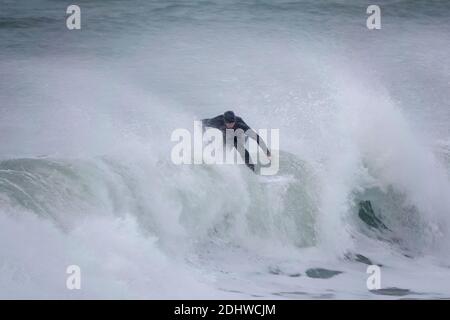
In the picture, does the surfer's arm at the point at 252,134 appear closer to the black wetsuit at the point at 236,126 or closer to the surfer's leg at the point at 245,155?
the black wetsuit at the point at 236,126

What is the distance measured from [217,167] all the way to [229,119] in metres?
1.11

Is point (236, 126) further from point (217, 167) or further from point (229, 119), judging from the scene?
point (217, 167)

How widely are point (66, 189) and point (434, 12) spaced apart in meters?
18.7

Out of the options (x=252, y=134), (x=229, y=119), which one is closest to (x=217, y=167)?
(x=252, y=134)

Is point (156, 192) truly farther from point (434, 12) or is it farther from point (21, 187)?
point (434, 12)

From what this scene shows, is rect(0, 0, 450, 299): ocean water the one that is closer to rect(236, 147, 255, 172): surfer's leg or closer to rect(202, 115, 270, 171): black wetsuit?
rect(236, 147, 255, 172): surfer's leg

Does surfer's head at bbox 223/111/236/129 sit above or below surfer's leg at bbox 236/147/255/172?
above

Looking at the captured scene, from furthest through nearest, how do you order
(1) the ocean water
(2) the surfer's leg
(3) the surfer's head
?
1. (2) the surfer's leg
2. (3) the surfer's head
3. (1) the ocean water

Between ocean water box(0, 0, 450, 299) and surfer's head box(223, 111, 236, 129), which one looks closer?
ocean water box(0, 0, 450, 299)

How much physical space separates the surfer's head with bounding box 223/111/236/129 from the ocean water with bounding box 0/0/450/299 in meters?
0.99

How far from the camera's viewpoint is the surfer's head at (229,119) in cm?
1183

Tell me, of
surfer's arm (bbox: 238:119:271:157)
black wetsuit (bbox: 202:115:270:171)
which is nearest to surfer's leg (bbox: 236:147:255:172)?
black wetsuit (bbox: 202:115:270:171)

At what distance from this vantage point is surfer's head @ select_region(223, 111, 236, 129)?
11.8 m
